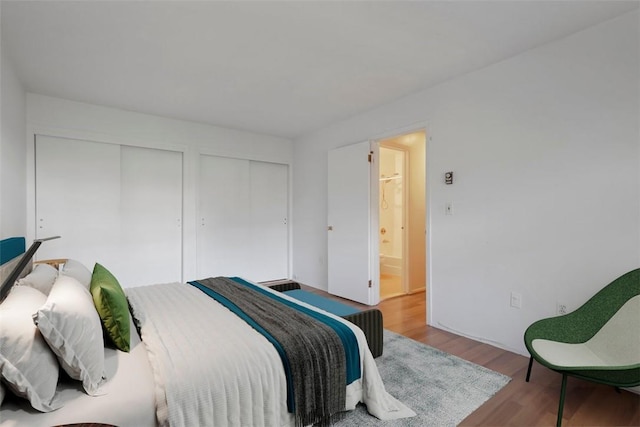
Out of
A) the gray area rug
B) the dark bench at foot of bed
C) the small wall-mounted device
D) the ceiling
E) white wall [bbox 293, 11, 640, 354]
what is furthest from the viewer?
the small wall-mounted device

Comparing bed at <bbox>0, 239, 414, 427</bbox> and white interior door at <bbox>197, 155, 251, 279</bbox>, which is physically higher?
white interior door at <bbox>197, 155, 251, 279</bbox>

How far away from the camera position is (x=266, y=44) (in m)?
2.34

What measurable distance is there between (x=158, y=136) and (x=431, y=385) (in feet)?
13.6

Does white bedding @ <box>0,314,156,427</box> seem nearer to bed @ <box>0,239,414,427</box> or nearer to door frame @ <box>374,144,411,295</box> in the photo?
bed @ <box>0,239,414,427</box>

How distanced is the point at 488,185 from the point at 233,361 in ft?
8.24

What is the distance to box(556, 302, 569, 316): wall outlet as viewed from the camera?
7.45 ft

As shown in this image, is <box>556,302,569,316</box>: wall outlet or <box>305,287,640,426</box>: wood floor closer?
<box>305,287,640,426</box>: wood floor

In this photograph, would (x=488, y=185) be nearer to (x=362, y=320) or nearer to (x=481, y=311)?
(x=481, y=311)

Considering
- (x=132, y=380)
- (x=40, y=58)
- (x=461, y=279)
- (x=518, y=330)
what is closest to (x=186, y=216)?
(x=40, y=58)

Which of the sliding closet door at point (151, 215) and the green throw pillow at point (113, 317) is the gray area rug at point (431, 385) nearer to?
the green throw pillow at point (113, 317)

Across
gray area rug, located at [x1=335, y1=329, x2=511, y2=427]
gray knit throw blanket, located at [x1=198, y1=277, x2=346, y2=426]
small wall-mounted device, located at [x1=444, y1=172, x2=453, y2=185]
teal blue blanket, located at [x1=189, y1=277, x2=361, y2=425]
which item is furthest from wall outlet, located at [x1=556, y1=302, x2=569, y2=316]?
gray knit throw blanket, located at [x1=198, y1=277, x2=346, y2=426]

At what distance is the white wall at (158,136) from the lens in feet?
10.9

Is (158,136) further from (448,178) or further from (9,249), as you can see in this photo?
(448,178)

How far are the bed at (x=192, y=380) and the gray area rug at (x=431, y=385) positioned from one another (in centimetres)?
8
